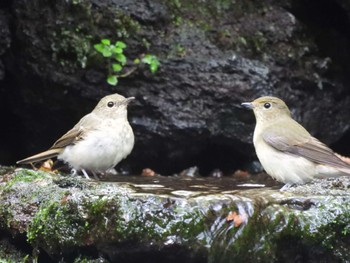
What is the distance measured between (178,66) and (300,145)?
258cm

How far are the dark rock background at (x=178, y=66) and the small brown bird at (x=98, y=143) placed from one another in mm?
1359

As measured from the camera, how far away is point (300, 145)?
702 centimetres

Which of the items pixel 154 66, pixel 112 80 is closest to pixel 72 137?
pixel 112 80

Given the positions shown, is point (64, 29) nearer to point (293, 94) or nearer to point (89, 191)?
point (293, 94)

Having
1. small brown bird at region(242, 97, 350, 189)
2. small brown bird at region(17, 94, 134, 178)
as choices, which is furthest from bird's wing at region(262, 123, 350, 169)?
small brown bird at region(17, 94, 134, 178)

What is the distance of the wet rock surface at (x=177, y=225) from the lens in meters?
5.35

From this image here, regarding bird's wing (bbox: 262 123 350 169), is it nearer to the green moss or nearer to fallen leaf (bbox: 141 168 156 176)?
fallen leaf (bbox: 141 168 156 176)

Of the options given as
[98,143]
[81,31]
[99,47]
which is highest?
[81,31]

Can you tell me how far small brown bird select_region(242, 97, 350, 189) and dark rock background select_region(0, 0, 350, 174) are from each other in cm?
188

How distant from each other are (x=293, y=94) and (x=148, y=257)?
181 inches

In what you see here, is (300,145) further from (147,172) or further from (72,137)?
(147,172)

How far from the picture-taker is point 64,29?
9.00 metres

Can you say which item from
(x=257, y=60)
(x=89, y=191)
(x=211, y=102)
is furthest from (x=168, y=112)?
(x=89, y=191)

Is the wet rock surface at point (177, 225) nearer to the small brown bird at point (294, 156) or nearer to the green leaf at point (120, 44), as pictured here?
the small brown bird at point (294, 156)
